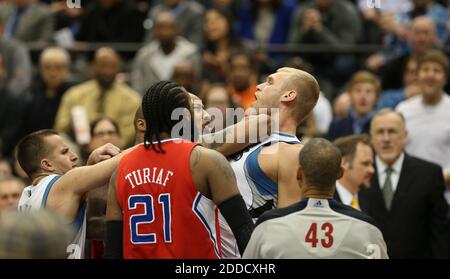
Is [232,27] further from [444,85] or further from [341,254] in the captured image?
[341,254]

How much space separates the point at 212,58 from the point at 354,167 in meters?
4.58

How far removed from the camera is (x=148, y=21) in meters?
15.8

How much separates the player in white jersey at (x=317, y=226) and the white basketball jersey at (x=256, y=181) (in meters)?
0.94

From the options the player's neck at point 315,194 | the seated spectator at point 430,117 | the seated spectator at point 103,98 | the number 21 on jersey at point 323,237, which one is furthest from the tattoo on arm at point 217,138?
the seated spectator at point 103,98

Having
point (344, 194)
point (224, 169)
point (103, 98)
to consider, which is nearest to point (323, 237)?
point (224, 169)

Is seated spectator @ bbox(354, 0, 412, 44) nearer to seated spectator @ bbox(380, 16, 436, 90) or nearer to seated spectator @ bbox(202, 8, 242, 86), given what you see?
seated spectator @ bbox(380, 16, 436, 90)

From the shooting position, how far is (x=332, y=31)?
600 inches

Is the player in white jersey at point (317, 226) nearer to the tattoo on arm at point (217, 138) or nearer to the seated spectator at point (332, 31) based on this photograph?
the tattoo on arm at point (217, 138)

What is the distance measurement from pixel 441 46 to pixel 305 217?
8.31 m

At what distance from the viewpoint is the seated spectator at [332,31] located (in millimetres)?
15031

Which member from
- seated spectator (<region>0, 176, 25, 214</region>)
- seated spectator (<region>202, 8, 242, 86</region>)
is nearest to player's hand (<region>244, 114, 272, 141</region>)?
seated spectator (<region>0, 176, 25, 214</region>)

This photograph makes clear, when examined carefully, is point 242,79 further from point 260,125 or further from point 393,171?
point 260,125

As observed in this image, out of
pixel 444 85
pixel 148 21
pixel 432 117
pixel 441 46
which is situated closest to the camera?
pixel 432 117

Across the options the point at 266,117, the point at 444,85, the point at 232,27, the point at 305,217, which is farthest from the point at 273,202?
the point at 232,27
